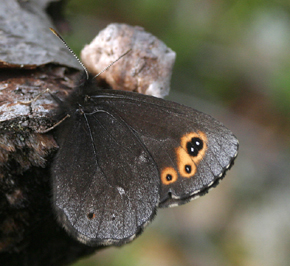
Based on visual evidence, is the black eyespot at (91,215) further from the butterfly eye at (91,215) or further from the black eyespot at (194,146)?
the black eyespot at (194,146)

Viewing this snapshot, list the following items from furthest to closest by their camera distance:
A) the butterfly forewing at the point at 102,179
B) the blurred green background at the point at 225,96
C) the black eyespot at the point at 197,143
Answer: the blurred green background at the point at 225,96, the black eyespot at the point at 197,143, the butterfly forewing at the point at 102,179

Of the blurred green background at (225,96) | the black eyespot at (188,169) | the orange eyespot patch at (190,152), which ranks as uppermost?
the orange eyespot patch at (190,152)

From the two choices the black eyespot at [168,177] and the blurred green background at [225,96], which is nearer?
the black eyespot at [168,177]

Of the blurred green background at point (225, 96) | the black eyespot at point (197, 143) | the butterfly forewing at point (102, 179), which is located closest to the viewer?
the butterfly forewing at point (102, 179)

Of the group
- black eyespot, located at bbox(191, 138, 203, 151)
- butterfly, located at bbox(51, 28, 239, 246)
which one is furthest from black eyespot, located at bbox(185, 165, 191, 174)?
black eyespot, located at bbox(191, 138, 203, 151)

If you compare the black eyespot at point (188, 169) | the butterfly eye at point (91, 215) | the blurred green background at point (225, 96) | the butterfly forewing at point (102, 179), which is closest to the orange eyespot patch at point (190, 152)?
the black eyespot at point (188, 169)

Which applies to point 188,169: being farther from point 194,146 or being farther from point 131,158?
point 131,158

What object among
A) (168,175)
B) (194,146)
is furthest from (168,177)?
(194,146)

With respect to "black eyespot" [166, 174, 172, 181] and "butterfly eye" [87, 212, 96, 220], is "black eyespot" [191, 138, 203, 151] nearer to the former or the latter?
"black eyespot" [166, 174, 172, 181]

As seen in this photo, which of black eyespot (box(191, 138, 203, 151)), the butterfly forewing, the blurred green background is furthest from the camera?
the blurred green background
